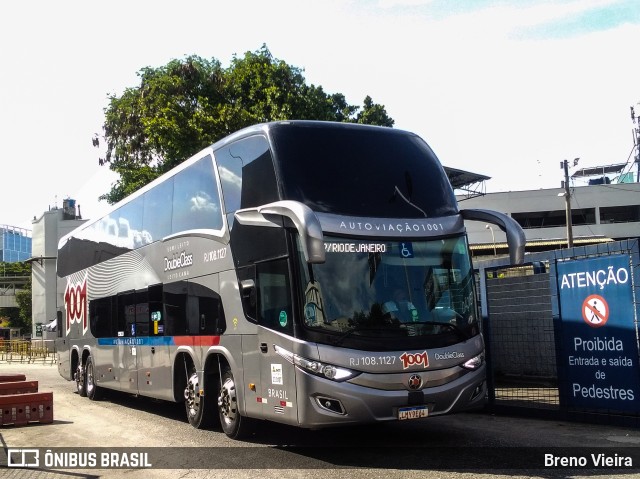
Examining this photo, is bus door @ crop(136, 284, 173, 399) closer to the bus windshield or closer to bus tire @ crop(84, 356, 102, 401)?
bus tire @ crop(84, 356, 102, 401)

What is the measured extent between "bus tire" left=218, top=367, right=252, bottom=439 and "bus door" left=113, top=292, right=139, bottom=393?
4.27 metres

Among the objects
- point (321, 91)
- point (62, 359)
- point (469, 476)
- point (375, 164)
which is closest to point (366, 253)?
point (375, 164)

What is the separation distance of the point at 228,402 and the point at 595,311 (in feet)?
17.8

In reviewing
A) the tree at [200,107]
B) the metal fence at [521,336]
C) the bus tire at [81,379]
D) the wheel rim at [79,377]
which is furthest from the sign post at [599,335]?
the tree at [200,107]

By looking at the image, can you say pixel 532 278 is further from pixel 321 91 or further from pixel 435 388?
pixel 321 91

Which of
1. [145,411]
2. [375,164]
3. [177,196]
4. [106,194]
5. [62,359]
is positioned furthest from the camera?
[106,194]

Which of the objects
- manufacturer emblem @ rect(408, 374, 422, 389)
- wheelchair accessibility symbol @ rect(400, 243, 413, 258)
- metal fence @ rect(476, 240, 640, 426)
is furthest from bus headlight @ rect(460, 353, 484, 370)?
metal fence @ rect(476, 240, 640, 426)

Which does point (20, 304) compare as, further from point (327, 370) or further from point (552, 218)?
point (327, 370)

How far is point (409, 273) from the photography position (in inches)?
341

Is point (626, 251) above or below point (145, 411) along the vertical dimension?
above

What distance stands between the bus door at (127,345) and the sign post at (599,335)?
8090 mm

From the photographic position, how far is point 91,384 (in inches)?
709

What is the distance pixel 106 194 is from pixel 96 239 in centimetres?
2694

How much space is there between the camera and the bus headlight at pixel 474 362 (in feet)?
29.0
